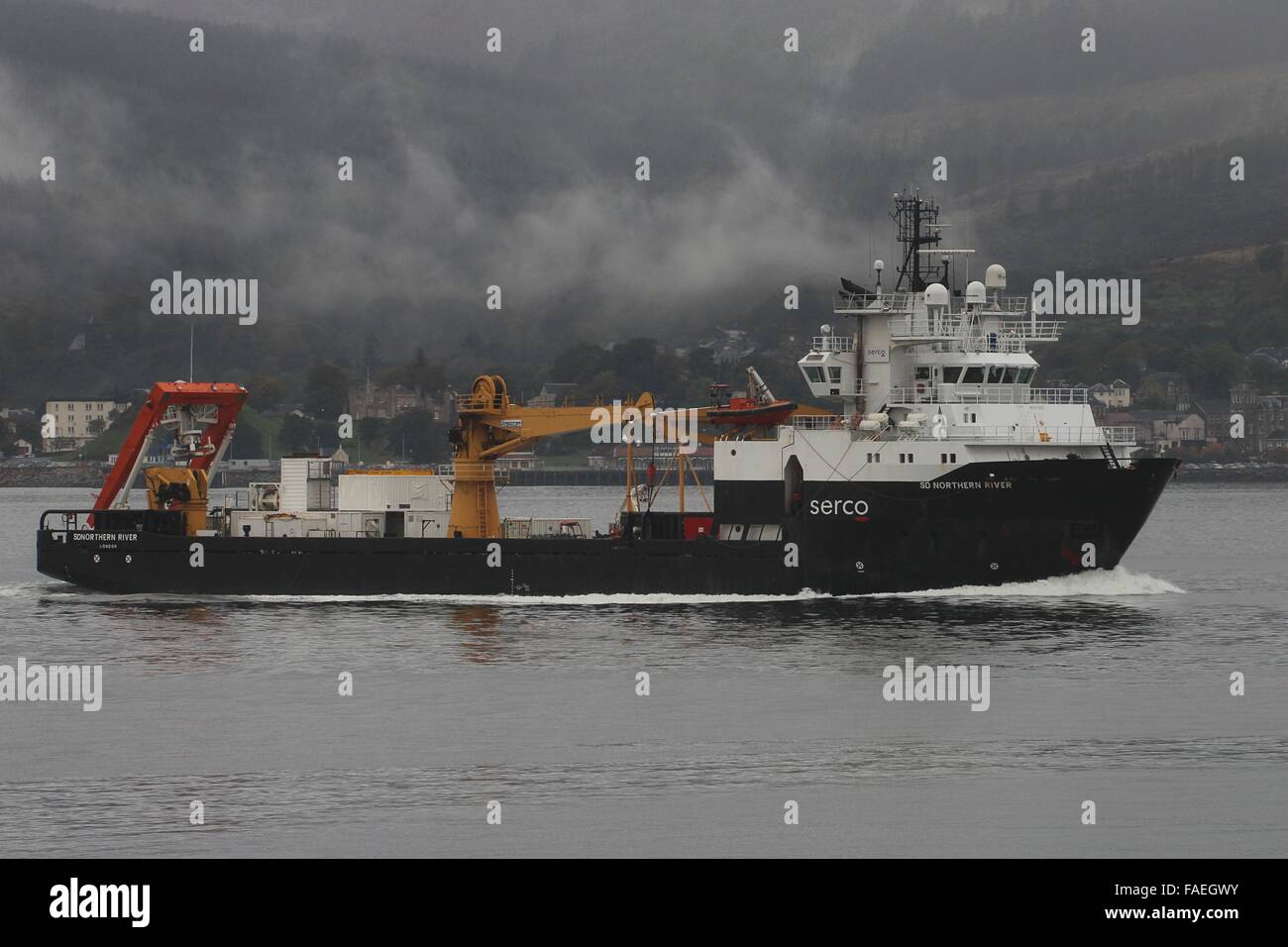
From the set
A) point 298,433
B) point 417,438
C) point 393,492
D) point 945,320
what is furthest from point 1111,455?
point 298,433

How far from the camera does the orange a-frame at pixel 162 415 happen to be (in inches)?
2420

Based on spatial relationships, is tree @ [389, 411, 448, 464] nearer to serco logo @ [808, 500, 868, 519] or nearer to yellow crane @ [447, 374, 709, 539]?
yellow crane @ [447, 374, 709, 539]

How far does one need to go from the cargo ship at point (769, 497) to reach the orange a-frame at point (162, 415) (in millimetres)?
85

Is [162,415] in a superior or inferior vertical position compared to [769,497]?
superior

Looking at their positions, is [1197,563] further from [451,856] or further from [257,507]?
[451,856]

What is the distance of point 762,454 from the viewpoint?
181 feet

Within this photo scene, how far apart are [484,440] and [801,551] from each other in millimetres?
11280

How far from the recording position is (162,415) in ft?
203

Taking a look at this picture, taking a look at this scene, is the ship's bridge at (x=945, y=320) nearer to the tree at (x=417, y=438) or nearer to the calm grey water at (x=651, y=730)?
the calm grey water at (x=651, y=730)

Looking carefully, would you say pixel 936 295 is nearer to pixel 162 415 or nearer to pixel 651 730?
pixel 651 730

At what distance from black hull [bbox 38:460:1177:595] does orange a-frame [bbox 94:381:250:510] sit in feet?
10.9

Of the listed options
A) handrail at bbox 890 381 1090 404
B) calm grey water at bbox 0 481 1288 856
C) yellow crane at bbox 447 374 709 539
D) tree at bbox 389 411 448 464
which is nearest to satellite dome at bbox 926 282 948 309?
handrail at bbox 890 381 1090 404
